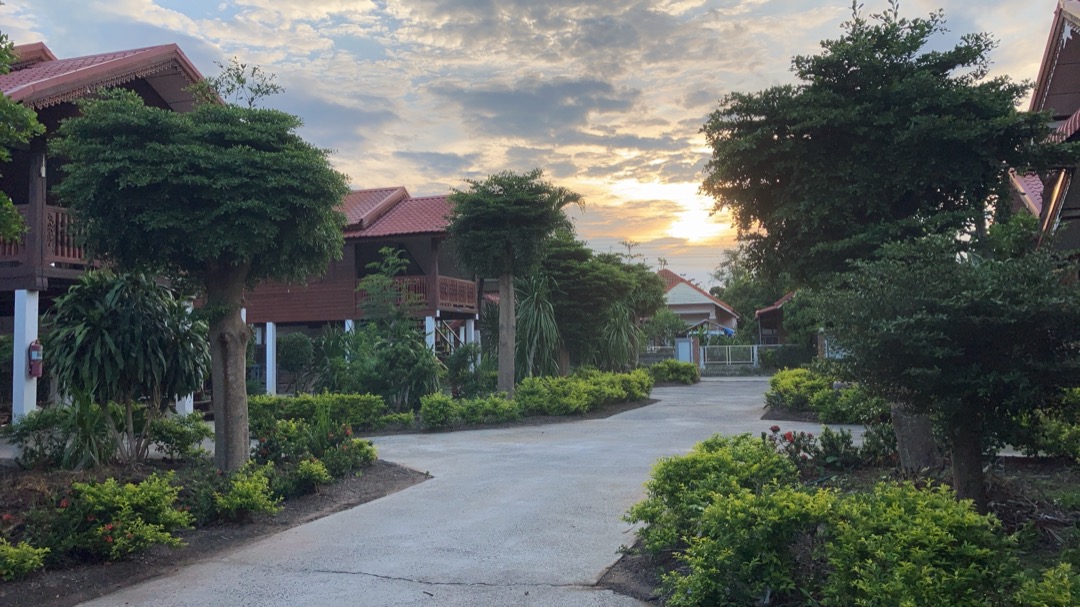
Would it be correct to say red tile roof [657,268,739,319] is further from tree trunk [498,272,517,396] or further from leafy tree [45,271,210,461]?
leafy tree [45,271,210,461]

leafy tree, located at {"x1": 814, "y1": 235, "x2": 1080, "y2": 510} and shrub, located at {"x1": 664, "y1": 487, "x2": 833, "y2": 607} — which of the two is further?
leafy tree, located at {"x1": 814, "y1": 235, "x2": 1080, "y2": 510}

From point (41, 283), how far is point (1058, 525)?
14.1 metres

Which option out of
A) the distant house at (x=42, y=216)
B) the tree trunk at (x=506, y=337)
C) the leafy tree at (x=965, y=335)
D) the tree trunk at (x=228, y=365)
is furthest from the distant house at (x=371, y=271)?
the leafy tree at (x=965, y=335)

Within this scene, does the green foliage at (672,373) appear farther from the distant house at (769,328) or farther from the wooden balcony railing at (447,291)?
the distant house at (769,328)

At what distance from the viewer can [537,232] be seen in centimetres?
1709

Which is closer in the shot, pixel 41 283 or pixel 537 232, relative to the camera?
pixel 41 283

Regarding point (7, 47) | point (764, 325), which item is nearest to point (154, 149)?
point (7, 47)

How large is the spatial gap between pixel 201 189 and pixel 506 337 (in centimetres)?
1019

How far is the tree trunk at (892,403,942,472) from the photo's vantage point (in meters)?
7.41

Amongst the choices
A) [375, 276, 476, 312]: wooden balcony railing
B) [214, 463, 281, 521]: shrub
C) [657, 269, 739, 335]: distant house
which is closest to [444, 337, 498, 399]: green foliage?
[375, 276, 476, 312]: wooden balcony railing

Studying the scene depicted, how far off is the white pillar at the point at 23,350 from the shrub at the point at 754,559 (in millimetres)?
12499

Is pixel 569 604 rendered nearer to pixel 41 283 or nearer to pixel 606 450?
pixel 606 450

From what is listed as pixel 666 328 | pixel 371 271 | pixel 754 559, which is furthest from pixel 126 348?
pixel 666 328

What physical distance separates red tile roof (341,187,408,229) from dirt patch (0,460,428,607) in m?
15.9
